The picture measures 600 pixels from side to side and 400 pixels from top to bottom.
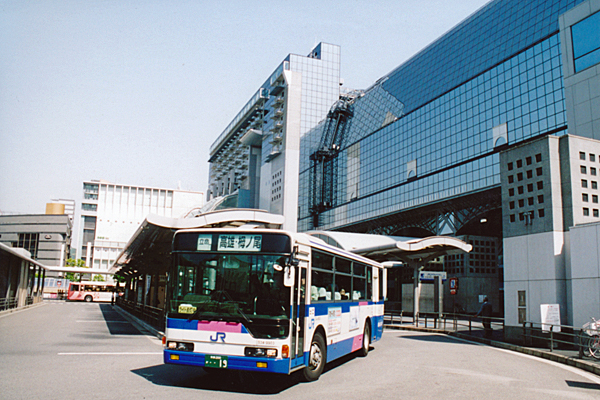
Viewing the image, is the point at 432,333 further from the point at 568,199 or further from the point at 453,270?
the point at 453,270

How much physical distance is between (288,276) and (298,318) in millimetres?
933

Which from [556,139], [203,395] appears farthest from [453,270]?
[203,395]

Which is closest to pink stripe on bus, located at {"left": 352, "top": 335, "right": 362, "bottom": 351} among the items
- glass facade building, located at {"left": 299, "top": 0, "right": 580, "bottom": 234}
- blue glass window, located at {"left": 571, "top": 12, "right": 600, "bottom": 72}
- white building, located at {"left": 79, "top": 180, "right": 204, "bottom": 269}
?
blue glass window, located at {"left": 571, "top": 12, "right": 600, "bottom": 72}

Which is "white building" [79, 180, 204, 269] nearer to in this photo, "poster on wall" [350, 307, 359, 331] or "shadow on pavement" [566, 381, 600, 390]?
"poster on wall" [350, 307, 359, 331]

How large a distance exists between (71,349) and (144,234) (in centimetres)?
686

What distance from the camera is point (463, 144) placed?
188 feet

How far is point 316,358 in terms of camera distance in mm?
10352

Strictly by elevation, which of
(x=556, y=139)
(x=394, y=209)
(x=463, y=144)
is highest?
(x=463, y=144)

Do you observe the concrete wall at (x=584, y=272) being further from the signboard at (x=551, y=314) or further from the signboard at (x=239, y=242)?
the signboard at (x=239, y=242)

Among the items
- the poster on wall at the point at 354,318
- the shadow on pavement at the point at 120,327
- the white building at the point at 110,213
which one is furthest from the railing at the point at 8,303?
the white building at the point at 110,213

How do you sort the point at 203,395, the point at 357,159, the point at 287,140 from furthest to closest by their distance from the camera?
the point at 287,140, the point at 357,159, the point at 203,395

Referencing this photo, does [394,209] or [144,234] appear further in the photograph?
[394,209]

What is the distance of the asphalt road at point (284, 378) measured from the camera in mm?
8664

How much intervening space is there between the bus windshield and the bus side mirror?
25 cm
